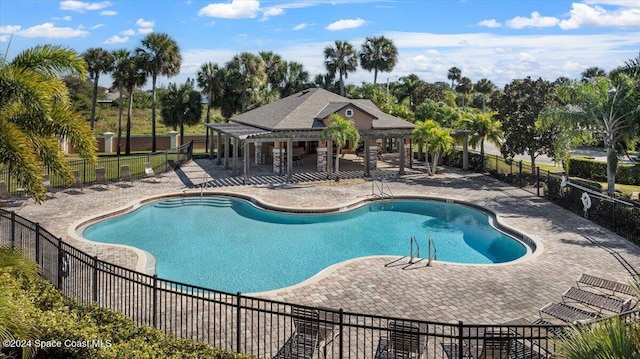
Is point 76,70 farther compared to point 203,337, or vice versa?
point 76,70

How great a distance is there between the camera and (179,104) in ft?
138

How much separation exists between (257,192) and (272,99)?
68.5 ft

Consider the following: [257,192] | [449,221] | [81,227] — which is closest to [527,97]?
[449,221]

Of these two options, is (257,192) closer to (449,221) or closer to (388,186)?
(388,186)

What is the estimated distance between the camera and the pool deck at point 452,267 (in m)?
11.5

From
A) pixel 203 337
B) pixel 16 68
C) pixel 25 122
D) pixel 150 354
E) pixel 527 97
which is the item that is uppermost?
pixel 527 97

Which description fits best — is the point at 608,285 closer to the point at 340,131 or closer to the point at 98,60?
the point at 340,131

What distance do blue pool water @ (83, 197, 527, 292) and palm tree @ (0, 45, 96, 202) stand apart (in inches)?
206

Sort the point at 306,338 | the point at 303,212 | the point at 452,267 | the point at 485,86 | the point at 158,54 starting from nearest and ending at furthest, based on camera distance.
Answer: the point at 306,338
the point at 452,267
the point at 303,212
the point at 158,54
the point at 485,86

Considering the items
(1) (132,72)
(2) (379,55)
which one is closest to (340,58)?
(2) (379,55)

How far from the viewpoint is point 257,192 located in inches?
1008

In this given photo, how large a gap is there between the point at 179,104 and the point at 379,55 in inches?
885

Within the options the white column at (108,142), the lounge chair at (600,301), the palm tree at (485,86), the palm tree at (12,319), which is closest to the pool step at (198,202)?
the palm tree at (12,319)

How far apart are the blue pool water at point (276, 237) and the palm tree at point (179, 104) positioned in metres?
19.2
